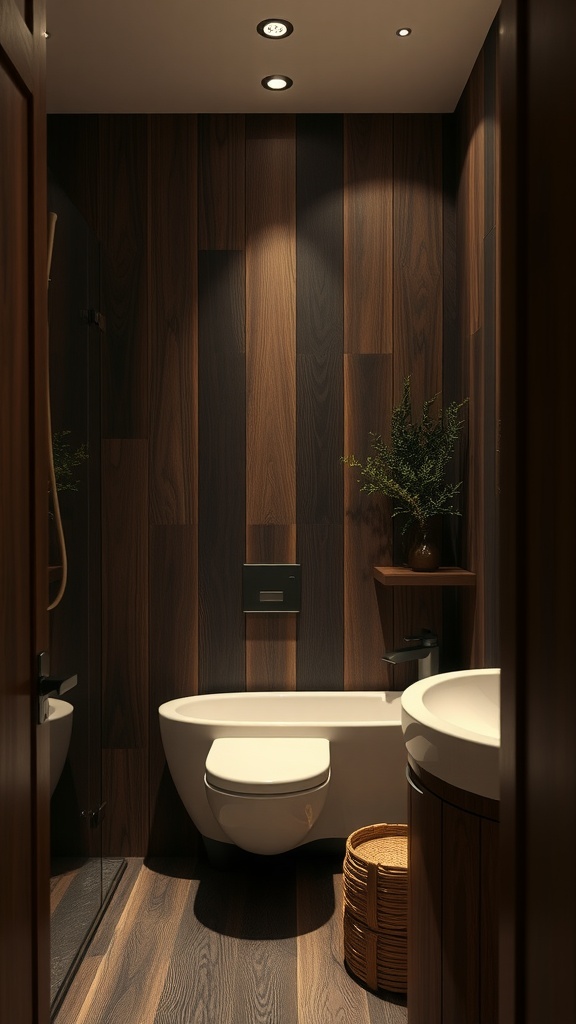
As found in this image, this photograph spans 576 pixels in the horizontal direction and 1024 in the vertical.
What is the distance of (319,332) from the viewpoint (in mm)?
2990

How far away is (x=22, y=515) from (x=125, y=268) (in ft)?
6.61

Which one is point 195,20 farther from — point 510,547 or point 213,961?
point 213,961

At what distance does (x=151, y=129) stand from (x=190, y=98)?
204 millimetres

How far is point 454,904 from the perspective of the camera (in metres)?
1.56

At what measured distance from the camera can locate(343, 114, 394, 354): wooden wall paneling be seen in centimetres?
297

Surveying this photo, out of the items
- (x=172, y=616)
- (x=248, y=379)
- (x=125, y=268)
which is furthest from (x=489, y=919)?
(x=125, y=268)

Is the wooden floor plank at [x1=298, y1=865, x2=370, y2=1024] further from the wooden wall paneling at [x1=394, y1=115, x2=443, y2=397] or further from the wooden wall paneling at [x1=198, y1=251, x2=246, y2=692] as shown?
the wooden wall paneling at [x1=394, y1=115, x2=443, y2=397]

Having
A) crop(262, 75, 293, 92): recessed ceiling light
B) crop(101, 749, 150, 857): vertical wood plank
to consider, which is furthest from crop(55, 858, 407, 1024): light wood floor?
crop(262, 75, 293, 92): recessed ceiling light

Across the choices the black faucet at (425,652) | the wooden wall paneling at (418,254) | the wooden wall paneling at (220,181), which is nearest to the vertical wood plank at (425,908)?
the black faucet at (425,652)

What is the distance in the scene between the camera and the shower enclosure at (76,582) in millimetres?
2123

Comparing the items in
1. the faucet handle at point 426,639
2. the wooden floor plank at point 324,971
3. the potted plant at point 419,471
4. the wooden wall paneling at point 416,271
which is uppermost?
the wooden wall paneling at point 416,271

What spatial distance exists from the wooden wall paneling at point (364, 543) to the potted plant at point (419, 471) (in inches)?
2.0

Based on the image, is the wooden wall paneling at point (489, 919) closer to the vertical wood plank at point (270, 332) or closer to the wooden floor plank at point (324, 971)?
the wooden floor plank at point (324, 971)

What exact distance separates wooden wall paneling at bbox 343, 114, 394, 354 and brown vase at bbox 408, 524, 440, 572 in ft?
2.27
